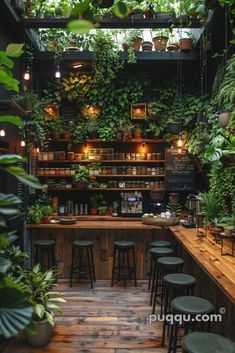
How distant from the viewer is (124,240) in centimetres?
555

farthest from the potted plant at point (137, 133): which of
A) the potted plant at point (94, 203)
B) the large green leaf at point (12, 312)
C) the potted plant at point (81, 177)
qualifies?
the large green leaf at point (12, 312)

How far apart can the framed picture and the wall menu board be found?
840 millimetres

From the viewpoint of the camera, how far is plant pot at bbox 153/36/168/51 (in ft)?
20.3

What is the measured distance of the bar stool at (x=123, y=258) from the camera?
5125 mm

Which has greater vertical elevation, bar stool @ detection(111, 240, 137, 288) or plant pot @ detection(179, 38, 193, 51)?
plant pot @ detection(179, 38, 193, 51)

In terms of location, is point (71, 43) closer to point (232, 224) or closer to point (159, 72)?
point (159, 72)

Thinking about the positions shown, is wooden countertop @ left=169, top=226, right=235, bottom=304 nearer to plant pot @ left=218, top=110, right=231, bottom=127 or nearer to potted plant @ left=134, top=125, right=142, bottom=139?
plant pot @ left=218, top=110, right=231, bottom=127

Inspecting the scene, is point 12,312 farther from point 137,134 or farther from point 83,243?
point 137,134

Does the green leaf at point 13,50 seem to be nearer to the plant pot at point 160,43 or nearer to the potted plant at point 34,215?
the potted plant at point 34,215

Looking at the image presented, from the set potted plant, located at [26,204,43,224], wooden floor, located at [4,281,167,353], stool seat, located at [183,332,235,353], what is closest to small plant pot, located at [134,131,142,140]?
potted plant, located at [26,204,43,224]

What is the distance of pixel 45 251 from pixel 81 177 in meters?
1.60

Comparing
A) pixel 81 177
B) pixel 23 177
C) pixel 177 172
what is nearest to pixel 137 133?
pixel 177 172

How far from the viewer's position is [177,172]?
6.62 metres

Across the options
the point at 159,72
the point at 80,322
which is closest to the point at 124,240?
the point at 80,322
